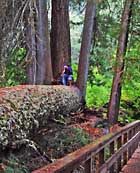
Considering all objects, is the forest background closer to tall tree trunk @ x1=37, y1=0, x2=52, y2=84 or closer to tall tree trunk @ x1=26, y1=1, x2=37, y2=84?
tall tree trunk @ x1=26, y1=1, x2=37, y2=84

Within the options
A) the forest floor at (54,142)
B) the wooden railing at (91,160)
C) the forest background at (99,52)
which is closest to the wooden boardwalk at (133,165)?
the wooden railing at (91,160)

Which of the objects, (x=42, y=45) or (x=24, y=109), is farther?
(x=42, y=45)

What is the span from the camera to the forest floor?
5.70m

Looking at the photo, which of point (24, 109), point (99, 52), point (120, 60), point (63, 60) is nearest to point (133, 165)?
point (24, 109)

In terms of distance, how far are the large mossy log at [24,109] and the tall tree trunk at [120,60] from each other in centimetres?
288

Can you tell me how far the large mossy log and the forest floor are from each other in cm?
23

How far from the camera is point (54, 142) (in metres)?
7.59

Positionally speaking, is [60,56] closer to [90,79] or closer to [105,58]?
[105,58]

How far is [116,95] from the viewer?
1171 cm

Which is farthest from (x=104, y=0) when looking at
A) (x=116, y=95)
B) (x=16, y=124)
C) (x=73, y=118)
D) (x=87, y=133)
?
(x=16, y=124)

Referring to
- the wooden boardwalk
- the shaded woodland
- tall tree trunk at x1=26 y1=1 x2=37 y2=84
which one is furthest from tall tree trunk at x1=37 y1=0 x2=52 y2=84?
the wooden boardwalk

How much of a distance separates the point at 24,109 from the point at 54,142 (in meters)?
1.55

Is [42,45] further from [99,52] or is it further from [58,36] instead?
[99,52]

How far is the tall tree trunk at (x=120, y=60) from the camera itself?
37.6ft
